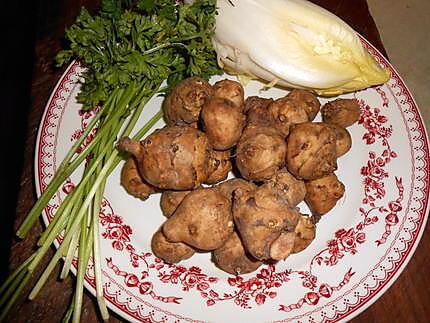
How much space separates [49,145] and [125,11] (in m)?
0.41

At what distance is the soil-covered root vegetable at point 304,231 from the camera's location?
117 cm

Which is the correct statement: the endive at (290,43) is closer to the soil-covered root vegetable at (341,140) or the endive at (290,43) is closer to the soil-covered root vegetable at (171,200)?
the soil-covered root vegetable at (341,140)

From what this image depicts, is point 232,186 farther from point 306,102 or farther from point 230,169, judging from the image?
point 306,102

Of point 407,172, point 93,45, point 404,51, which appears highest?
point 93,45

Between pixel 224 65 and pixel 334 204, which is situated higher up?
pixel 224 65

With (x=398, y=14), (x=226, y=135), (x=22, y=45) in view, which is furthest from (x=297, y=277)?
(x=398, y=14)

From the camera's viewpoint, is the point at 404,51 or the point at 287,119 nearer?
the point at 287,119

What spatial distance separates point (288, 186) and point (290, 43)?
448 millimetres

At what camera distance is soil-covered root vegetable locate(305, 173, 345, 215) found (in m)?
1.22

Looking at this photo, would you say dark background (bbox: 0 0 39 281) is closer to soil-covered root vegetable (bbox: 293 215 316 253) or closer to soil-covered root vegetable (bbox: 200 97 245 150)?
soil-covered root vegetable (bbox: 200 97 245 150)

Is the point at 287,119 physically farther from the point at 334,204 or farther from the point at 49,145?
the point at 49,145

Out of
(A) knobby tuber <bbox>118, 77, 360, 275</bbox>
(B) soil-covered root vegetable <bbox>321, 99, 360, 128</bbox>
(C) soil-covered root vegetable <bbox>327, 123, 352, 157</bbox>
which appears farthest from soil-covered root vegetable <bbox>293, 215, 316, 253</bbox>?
(B) soil-covered root vegetable <bbox>321, 99, 360, 128</bbox>

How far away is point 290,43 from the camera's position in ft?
4.57

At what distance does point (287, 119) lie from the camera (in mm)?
1241
